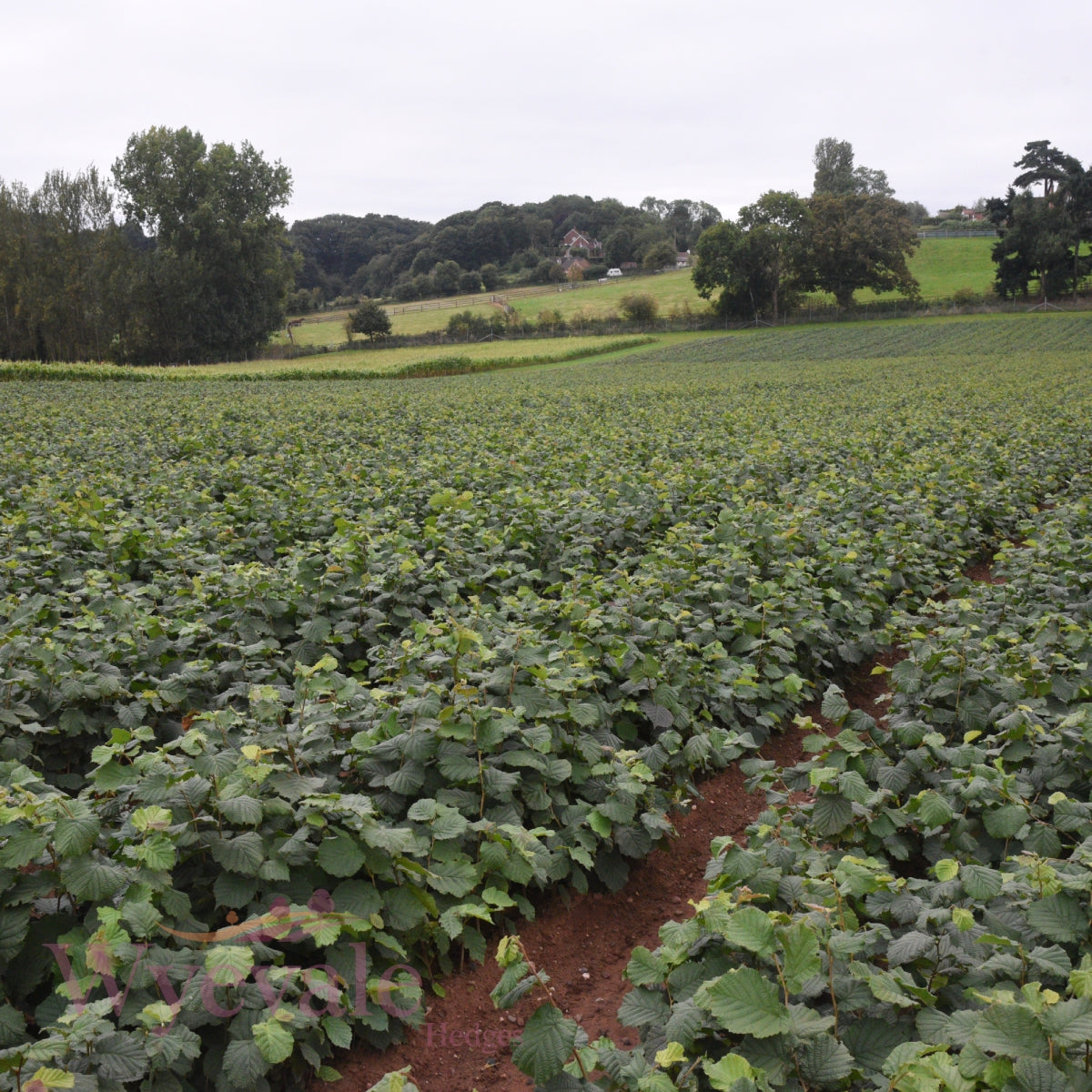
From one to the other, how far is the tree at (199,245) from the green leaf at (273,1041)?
2514 inches

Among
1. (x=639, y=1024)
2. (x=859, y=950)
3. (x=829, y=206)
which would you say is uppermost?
(x=829, y=206)

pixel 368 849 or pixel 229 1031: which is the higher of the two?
pixel 368 849

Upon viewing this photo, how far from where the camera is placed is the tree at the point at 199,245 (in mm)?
58469

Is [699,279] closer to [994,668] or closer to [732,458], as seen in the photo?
[732,458]

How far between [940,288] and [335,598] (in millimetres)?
82155

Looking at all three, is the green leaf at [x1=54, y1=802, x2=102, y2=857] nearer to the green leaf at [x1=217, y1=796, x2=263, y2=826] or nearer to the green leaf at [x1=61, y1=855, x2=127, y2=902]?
the green leaf at [x1=61, y1=855, x2=127, y2=902]

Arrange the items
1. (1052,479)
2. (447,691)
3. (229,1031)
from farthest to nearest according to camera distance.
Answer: (1052,479)
(447,691)
(229,1031)

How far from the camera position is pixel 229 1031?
2.84 meters

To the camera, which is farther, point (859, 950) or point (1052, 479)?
point (1052, 479)

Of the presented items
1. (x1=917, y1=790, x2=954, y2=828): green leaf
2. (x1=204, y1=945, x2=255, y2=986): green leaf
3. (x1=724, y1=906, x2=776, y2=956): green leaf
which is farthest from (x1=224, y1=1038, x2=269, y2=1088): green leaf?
(x1=917, y1=790, x2=954, y2=828): green leaf

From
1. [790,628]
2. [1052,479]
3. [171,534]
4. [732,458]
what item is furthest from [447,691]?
[1052,479]

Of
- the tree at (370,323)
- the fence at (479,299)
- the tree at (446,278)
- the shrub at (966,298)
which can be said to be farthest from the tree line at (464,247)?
the shrub at (966,298)

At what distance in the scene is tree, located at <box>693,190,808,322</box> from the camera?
230 feet

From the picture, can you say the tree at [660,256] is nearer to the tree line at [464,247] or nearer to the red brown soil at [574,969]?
the tree line at [464,247]
